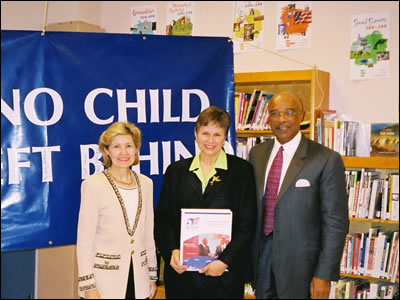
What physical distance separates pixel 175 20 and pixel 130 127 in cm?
246

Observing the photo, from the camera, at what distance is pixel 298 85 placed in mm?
4043

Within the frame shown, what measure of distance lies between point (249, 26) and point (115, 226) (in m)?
2.53

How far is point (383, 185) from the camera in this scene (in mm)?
3521

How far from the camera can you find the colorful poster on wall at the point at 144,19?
4809mm

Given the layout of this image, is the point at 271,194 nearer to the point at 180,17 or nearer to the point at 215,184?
the point at 215,184

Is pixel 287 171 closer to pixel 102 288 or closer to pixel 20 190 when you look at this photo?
pixel 102 288

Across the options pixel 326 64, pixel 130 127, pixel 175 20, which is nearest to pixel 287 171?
pixel 130 127

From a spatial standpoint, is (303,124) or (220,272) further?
(303,124)

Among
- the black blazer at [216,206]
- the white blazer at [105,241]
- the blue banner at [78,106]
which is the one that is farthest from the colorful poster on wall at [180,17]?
the white blazer at [105,241]

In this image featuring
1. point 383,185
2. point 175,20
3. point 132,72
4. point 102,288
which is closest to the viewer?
point 102,288

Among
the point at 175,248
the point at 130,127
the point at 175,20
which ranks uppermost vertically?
the point at 175,20

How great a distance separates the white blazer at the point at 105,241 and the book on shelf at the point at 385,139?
1906 mm

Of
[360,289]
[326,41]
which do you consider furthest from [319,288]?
[326,41]

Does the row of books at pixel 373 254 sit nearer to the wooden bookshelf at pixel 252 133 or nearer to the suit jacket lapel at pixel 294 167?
the wooden bookshelf at pixel 252 133
